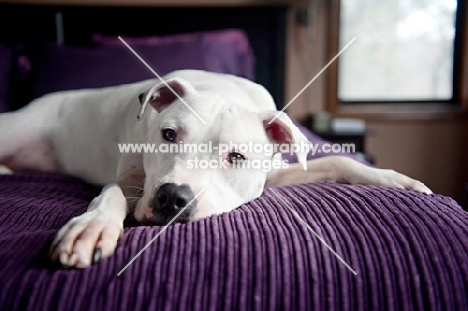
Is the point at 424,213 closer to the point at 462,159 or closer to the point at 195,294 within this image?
the point at 195,294

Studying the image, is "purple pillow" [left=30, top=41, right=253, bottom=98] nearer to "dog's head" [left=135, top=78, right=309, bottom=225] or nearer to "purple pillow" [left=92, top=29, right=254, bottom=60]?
"purple pillow" [left=92, top=29, right=254, bottom=60]

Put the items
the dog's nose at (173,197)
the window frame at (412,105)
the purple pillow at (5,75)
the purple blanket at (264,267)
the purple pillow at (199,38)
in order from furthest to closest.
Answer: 1. the window frame at (412,105)
2. the purple pillow at (199,38)
3. the purple pillow at (5,75)
4. the dog's nose at (173,197)
5. the purple blanket at (264,267)

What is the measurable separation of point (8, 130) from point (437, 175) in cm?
265

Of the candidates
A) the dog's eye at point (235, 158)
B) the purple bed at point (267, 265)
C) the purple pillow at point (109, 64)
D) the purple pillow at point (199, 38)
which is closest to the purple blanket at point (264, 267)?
the purple bed at point (267, 265)

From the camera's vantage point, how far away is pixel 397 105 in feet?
10.0

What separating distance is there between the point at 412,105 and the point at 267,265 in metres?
2.60

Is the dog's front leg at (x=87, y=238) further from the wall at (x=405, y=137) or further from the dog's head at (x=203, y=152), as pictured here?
the wall at (x=405, y=137)

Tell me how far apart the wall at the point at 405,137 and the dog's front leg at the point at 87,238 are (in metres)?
2.14

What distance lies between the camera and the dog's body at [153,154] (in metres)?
0.97

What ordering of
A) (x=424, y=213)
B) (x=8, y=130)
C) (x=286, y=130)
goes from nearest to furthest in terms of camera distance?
(x=424, y=213), (x=286, y=130), (x=8, y=130)

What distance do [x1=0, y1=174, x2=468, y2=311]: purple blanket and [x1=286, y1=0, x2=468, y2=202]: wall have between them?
206 cm

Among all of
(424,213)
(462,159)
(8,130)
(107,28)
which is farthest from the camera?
(462,159)

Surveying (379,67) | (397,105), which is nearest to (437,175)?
(397,105)

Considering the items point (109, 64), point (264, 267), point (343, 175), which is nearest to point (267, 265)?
point (264, 267)
